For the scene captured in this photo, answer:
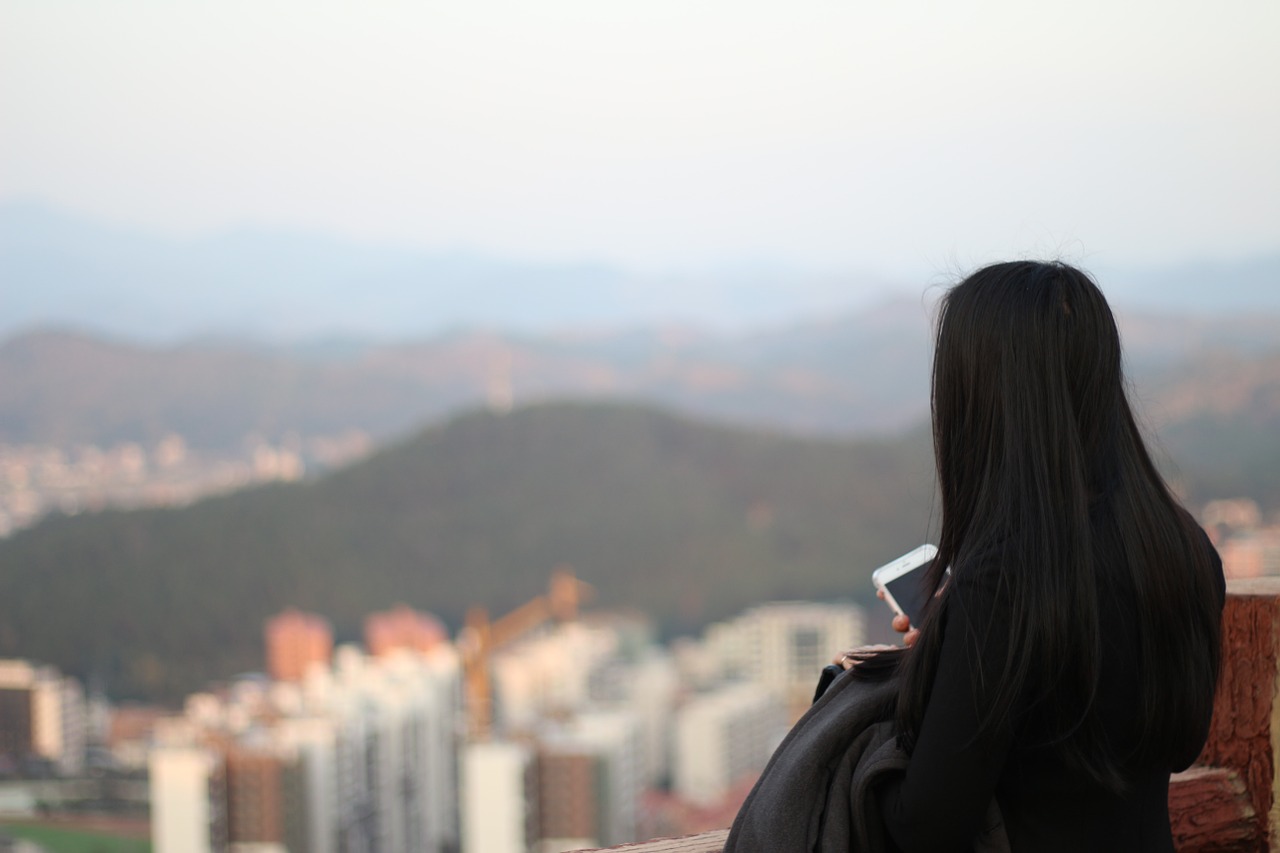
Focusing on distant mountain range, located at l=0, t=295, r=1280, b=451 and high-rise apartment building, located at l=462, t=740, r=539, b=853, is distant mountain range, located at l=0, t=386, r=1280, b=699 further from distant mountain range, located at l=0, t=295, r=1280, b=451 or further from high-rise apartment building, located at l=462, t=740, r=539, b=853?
high-rise apartment building, located at l=462, t=740, r=539, b=853

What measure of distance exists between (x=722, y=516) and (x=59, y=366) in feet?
70.6

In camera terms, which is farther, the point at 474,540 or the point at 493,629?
the point at 474,540

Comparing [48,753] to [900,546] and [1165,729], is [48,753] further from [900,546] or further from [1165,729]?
[1165,729]

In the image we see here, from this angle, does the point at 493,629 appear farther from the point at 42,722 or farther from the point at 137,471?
the point at 137,471

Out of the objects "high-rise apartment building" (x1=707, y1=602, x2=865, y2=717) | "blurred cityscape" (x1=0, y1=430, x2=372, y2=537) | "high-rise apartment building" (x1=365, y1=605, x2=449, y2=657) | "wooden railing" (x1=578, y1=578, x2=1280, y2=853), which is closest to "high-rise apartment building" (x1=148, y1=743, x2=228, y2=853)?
"high-rise apartment building" (x1=365, y1=605, x2=449, y2=657)

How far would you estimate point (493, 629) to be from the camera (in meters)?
26.0

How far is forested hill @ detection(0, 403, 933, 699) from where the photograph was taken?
25766 mm

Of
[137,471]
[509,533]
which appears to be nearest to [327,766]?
[509,533]

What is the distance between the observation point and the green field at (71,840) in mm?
15273

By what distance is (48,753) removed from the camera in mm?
19312

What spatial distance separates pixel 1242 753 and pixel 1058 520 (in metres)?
0.61

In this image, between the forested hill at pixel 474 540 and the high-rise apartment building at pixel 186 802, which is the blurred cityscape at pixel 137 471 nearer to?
the forested hill at pixel 474 540

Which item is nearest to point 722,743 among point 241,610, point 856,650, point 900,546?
point 900,546

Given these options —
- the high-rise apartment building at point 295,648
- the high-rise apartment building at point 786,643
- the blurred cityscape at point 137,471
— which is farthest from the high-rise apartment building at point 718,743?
the blurred cityscape at point 137,471
